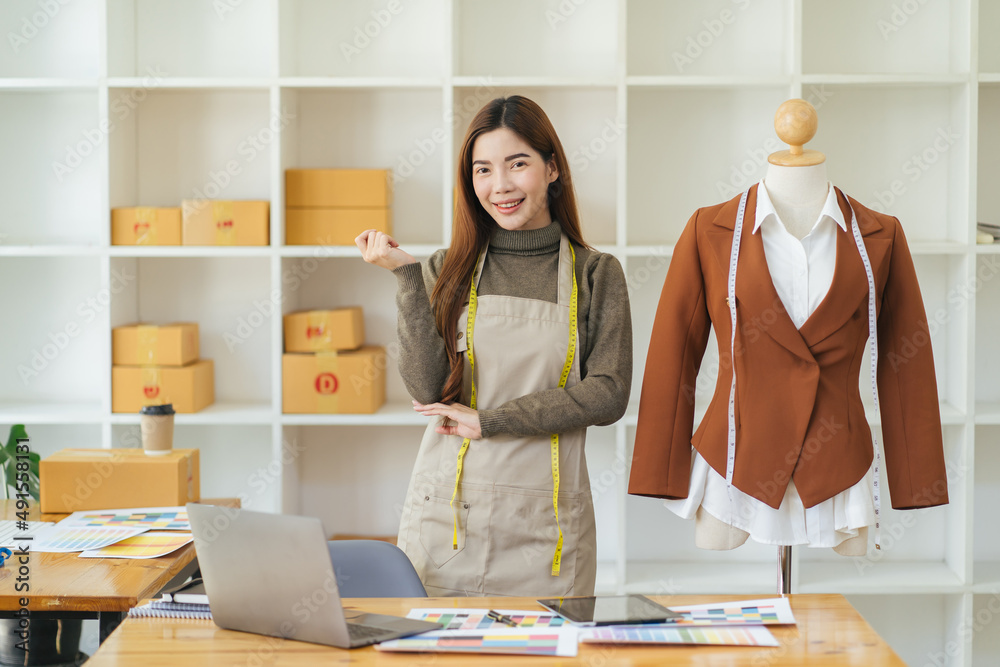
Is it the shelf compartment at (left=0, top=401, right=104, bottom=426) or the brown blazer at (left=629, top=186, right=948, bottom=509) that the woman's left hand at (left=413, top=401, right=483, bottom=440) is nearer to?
the brown blazer at (left=629, top=186, right=948, bottom=509)

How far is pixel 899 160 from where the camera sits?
3182 millimetres

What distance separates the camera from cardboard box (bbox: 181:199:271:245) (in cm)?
297

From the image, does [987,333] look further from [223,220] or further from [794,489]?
[223,220]

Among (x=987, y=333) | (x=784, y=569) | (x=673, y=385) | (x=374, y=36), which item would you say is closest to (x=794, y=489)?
(x=784, y=569)

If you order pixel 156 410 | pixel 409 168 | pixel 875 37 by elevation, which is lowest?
pixel 156 410

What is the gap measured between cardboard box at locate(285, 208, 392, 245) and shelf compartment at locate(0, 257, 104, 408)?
0.91m

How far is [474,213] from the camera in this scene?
203cm

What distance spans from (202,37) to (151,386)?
1300mm

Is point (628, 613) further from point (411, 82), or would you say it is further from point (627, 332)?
point (411, 82)

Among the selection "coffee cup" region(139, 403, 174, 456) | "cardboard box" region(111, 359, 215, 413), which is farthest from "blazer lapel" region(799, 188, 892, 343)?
"cardboard box" region(111, 359, 215, 413)

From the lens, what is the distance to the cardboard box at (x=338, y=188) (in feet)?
9.71

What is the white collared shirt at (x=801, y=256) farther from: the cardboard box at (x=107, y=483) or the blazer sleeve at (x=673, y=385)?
the cardboard box at (x=107, y=483)

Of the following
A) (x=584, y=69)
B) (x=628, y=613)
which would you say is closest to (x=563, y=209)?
(x=628, y=613)

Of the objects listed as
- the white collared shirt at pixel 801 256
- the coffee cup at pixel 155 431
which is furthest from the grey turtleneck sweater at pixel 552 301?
the coffee cup at pixel 155 431
